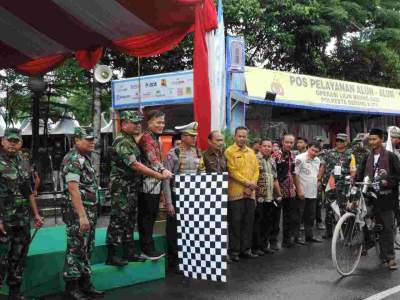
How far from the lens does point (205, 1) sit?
613 cm

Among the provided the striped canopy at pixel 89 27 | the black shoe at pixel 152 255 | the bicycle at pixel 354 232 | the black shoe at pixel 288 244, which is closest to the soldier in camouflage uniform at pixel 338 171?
the black shoe at pixel 288 244

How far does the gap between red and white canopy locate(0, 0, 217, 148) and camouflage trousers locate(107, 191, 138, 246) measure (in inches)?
54.4

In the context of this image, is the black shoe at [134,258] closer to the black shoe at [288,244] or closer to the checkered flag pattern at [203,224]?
the checkered flag pattern at [203,224]

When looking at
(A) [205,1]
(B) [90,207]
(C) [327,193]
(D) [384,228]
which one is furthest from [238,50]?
(B) [90,207]

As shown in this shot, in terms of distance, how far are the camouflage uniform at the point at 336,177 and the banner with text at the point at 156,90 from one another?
4.56 m

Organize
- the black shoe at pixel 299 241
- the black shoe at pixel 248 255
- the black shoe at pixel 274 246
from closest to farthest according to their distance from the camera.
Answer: the black shoe at pixel 248 255, the black shoe at pixel 274 246, the black shoe at pixel 299 241

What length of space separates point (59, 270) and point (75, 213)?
0.82 meters

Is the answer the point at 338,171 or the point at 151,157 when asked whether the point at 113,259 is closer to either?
the point at 151,157

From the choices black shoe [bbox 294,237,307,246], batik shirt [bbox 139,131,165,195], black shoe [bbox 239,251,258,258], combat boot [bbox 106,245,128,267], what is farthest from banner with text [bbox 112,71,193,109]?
combat boot [bbox 106,245,128,267]

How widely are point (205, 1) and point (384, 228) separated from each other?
3603 millimetres

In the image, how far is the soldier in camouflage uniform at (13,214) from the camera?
15.4 ft

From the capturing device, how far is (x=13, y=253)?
4719mm

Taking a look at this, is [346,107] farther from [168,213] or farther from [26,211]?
[26,211]

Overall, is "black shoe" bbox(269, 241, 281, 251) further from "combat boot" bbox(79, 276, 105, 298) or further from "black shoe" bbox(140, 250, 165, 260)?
"combat boot" bbox(79, 276, 105, 298)
